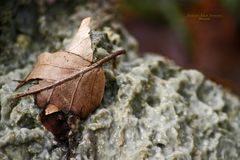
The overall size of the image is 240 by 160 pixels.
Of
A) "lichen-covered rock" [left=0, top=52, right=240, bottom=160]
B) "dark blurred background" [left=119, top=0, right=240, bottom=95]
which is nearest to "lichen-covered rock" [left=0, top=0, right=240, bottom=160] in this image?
"lichen-covered rock" [left=0, top=52, right=240, bottom=160]

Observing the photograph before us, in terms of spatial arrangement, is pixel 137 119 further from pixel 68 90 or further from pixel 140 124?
pixel 68 90

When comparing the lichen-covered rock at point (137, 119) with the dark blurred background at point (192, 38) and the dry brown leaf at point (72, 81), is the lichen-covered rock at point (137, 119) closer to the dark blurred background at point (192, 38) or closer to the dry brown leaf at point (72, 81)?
the dry brown leaf at point (72, 81)

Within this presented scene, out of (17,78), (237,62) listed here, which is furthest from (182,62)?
(17,78)

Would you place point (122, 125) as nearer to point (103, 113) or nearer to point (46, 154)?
point (103, 113)

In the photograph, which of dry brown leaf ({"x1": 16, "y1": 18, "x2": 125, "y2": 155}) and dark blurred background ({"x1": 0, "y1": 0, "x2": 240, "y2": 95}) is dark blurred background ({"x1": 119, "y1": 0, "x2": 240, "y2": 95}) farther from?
dry brown leaf ({"x1": 16, "y1": 18, "x2": 125, "y2": 155})

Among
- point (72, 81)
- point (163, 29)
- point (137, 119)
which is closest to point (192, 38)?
point (163, 29)
